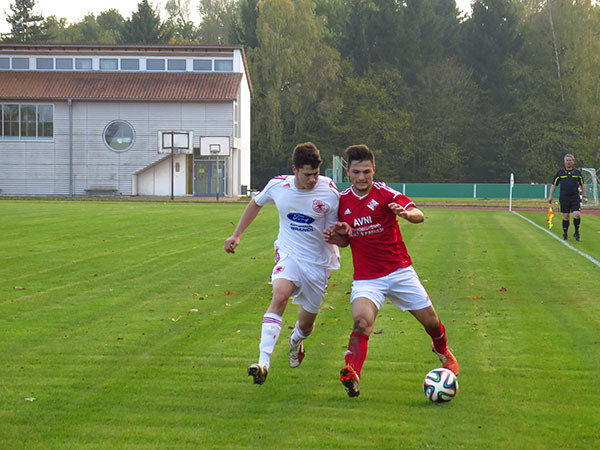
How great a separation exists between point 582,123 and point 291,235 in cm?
7394

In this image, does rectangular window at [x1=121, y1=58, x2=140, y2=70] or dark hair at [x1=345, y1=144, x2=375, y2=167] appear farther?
rectangular window at [x1=121, y1=58, x2=140, y2=70]

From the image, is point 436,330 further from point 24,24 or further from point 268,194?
point 24,24

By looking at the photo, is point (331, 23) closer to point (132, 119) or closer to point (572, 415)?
point (132, 119)

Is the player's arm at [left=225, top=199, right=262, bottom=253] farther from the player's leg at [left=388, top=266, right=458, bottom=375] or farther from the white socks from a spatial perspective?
the player's leg at [left=388, top=266, right=458, bottom=375]

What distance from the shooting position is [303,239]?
23.5ft

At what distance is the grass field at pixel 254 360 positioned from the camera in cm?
555

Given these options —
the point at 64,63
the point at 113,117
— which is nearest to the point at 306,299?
the point at 113,117

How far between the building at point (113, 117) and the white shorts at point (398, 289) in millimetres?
50190

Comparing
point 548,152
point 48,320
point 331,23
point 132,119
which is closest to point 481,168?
point 548,152

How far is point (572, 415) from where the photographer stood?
599 centimetres

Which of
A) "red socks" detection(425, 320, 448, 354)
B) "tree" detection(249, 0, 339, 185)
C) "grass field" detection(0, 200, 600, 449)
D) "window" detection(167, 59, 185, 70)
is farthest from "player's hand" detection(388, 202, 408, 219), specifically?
"tree" detection(249, 0, 339, 185)

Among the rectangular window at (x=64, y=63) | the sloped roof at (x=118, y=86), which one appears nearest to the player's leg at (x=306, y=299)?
the sloped roof at (x=118, y=86)

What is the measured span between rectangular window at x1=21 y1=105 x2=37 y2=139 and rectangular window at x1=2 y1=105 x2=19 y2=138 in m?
0.46

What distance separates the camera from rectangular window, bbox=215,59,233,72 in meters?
58.6
